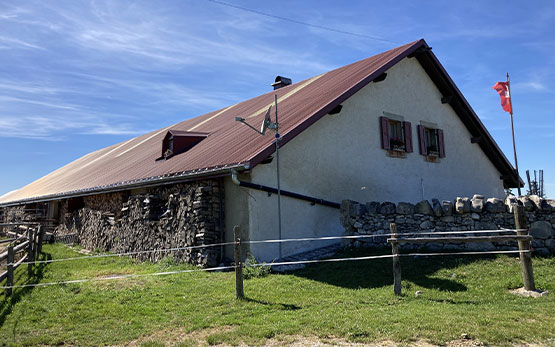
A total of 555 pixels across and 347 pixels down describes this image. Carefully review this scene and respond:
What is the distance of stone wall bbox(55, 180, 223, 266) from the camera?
11.3 m

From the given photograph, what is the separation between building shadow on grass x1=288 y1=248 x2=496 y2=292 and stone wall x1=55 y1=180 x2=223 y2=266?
271cm

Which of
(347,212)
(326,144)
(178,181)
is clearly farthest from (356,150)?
(178,181)

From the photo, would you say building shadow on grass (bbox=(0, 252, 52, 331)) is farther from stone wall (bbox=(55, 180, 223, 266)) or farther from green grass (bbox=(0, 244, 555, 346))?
stone wall (bbox=(55, 180, 223, 266))

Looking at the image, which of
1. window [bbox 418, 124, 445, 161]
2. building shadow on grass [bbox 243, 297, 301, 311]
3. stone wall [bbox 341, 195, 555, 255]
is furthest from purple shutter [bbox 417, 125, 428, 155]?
building shadow on grass [bbox 243, 297, 301, 311]

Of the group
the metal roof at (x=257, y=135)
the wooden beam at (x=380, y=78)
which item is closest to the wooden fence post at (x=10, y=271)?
the metal roof at (x=257, y=135)

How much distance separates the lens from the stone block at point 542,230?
9.59m

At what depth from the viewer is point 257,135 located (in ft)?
40.9

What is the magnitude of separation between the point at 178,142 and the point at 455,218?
32.5 feet

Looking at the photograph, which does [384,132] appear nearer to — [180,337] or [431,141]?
[431,141]

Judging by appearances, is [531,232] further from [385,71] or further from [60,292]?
[60,292]

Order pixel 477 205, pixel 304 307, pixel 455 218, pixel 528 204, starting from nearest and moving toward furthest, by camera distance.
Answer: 1. pixel 304 307
2. pixel 528 204
3. pixel 477 205
4. pixel 455 218

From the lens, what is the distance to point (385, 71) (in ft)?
48.6

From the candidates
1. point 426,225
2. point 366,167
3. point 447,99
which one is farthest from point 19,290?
point 447,99

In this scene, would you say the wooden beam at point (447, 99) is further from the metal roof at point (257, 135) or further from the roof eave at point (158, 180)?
the roof eave at point (158, 180)
